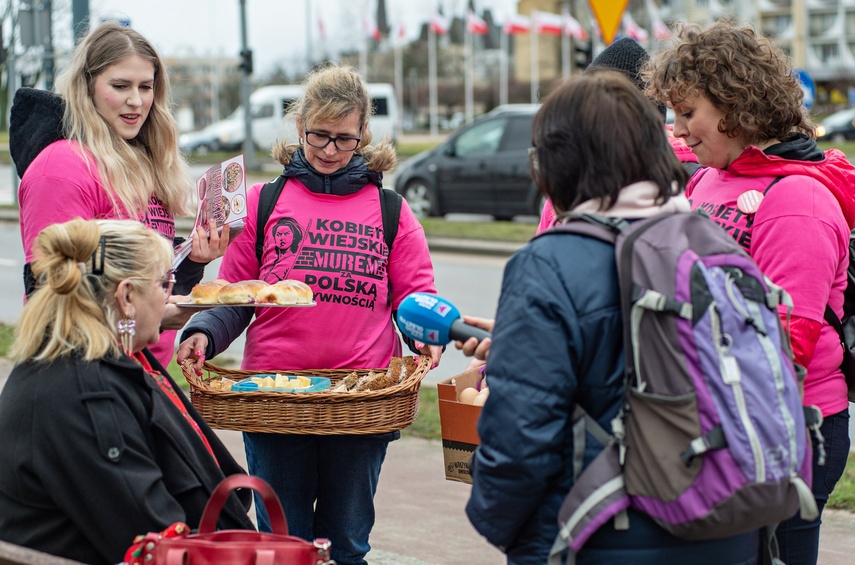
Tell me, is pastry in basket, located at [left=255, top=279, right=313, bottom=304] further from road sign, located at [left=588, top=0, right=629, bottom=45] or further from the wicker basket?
road sign, located at [left=588, top=0, right=629, bottom=45]

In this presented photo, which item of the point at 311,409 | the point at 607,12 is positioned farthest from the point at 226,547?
the point at 607,12

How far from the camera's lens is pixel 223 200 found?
3.52 metres

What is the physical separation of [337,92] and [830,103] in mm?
64990

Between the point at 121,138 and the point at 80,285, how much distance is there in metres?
1.15

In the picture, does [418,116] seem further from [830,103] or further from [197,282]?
[197,282]

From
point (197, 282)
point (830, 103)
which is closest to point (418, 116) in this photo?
point (830, 103)

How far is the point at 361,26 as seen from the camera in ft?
218

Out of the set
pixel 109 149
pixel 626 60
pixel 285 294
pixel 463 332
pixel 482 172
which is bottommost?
pixel 482 172

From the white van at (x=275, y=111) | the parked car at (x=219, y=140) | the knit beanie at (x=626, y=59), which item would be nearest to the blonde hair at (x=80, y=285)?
the knit beanie at (x=626, y=59)

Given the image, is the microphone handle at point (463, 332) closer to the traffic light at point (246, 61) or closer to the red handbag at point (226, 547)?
the red handbag at point (226, 547)

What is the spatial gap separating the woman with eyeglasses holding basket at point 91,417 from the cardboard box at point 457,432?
71cm

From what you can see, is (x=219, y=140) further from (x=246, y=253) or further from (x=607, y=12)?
(x=246, y=253)

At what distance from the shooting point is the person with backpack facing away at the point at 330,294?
11.8 feet

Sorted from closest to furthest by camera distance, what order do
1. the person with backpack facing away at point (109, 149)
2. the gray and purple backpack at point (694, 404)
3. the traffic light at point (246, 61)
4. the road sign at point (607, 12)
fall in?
1. the gray and purple backpack at point (694, 404)
2. the person with backpack facing away at point (109, 149)
3. the road sign at point (607, 12)
4. the traffic light at point (246, 61)
